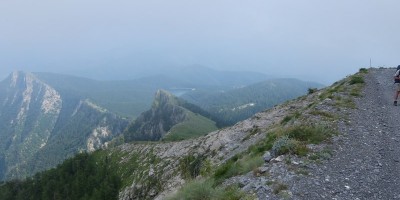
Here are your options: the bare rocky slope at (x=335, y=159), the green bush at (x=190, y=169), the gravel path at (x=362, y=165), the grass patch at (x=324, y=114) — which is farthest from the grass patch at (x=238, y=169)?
the grass patch at (x=324, y=114)

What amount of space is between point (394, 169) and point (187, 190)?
10010 mm

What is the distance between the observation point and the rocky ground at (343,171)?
14484mm

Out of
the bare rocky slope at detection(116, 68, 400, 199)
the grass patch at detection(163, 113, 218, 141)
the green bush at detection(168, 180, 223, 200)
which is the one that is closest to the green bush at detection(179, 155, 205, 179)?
the bare rocky slope at detection(116, 68, 400, 199)

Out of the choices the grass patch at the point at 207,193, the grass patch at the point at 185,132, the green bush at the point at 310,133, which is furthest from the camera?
the grass patch at the point at 185,132

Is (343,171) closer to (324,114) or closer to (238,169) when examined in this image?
(238,169)

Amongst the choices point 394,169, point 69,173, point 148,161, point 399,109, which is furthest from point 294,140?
point 69,173

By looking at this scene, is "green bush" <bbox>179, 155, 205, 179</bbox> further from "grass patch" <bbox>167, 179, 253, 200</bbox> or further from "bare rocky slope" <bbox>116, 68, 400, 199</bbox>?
"grass patch" <bbox>167, 179, 253, 200</bbox>

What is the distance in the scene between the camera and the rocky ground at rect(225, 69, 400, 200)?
14.5 metres

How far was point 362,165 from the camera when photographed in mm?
17391

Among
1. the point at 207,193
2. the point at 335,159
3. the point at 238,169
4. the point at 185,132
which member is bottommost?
the point at 185,132

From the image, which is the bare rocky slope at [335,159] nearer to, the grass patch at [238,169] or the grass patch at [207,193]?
the grass patch at [238,169]

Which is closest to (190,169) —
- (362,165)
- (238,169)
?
(238,169)

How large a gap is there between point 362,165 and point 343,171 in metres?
1.50

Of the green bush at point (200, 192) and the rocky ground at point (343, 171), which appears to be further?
the green bush at point (200, 192)
